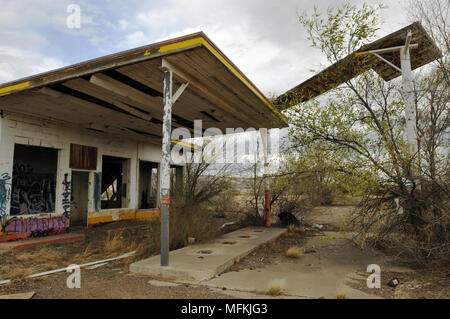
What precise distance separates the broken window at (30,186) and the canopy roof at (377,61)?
27.9ft

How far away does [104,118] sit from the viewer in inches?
406

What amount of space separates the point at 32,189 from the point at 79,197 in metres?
3.03

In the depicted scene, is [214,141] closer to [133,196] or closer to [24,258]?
[133,196]

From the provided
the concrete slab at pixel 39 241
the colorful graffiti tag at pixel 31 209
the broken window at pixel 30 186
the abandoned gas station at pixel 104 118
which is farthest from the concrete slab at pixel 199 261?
the broken window at pixel 30 186

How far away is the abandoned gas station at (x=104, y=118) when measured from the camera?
5.96m

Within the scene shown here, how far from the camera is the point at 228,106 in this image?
918 cm

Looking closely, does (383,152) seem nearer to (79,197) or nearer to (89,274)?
(89,274)

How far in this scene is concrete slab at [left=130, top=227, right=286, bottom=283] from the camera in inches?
195

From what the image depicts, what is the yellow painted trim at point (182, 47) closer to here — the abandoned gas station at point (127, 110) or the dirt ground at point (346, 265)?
the abandoned gas station at point (127, 110)

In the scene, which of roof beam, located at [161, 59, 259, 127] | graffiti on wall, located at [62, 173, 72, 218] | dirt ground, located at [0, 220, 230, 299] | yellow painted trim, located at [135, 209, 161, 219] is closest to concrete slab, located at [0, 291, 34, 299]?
dirt ground, located at [0, 220, 230, 299]

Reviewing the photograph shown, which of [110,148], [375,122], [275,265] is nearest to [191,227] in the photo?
[275,265]

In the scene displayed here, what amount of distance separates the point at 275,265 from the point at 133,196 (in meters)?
8.86

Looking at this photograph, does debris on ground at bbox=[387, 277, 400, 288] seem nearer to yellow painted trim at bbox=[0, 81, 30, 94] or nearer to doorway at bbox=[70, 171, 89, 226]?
yellow painted trim at bbox=[0, 81, 30, 94]

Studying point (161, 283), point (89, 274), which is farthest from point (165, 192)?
point (89, 274)
